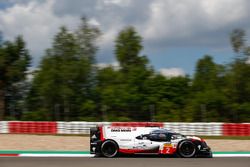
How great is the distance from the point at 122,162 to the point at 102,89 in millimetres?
28318

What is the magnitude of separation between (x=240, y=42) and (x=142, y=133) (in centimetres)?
2488

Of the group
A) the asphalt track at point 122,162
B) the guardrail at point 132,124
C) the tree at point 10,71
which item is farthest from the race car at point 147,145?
the tree at point 10,71

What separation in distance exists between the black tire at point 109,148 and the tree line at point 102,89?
15636mm

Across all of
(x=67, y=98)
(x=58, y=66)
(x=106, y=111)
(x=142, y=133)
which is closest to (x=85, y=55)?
(x=58, y=66)

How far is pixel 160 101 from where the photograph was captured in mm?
42031

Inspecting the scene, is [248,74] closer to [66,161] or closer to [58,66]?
[58,66]

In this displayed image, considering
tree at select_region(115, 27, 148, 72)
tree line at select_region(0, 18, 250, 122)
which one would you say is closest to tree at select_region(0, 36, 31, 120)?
tree line at select_region(0, 18, 250, 122)

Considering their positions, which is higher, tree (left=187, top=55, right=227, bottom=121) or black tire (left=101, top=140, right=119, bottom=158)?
tree (left=187, top=55, right=227, bottom=121)

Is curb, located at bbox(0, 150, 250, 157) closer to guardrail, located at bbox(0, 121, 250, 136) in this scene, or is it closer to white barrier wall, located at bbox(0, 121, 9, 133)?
guardrail, located at bbox(0, 121, 250, 136)

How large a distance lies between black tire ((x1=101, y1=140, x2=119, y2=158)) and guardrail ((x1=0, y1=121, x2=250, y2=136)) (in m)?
10.7

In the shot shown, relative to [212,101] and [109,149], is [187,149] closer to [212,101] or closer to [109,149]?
[109,149]

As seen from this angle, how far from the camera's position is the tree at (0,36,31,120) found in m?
44.1

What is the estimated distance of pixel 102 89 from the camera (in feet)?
134

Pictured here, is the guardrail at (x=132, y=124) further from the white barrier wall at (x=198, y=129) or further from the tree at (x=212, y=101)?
the tree at (x=212, y=101)
